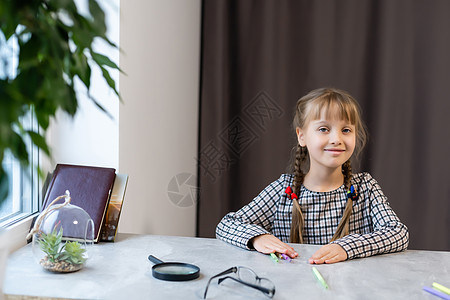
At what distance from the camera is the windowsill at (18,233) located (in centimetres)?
126

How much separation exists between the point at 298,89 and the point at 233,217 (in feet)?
3.25

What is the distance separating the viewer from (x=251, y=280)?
1.04m

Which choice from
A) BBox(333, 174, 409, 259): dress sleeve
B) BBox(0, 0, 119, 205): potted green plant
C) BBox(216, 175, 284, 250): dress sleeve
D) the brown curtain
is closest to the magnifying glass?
BBox(216, 175, 284, 250): dress sleeve

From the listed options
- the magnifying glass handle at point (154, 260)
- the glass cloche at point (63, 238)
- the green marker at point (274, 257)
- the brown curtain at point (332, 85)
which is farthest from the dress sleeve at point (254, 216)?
the brown curtain at point (332, 85)

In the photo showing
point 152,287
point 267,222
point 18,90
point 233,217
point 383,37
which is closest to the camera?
point 18,90

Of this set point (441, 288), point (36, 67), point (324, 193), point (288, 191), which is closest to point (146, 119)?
point (288, 191)

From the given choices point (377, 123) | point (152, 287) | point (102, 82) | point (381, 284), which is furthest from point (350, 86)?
point (152, 287)

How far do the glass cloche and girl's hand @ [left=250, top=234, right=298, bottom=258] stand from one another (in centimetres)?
42

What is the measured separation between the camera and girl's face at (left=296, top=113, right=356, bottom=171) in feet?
5.32

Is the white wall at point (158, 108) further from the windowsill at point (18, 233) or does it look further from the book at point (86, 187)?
the windowsill at point (18, 233)

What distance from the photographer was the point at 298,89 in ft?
7.81

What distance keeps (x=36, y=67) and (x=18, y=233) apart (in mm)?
892

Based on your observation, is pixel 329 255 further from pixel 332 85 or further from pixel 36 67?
pixel 332 85

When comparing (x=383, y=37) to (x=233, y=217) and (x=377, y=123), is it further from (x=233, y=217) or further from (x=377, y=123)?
(x=233, y=217)
